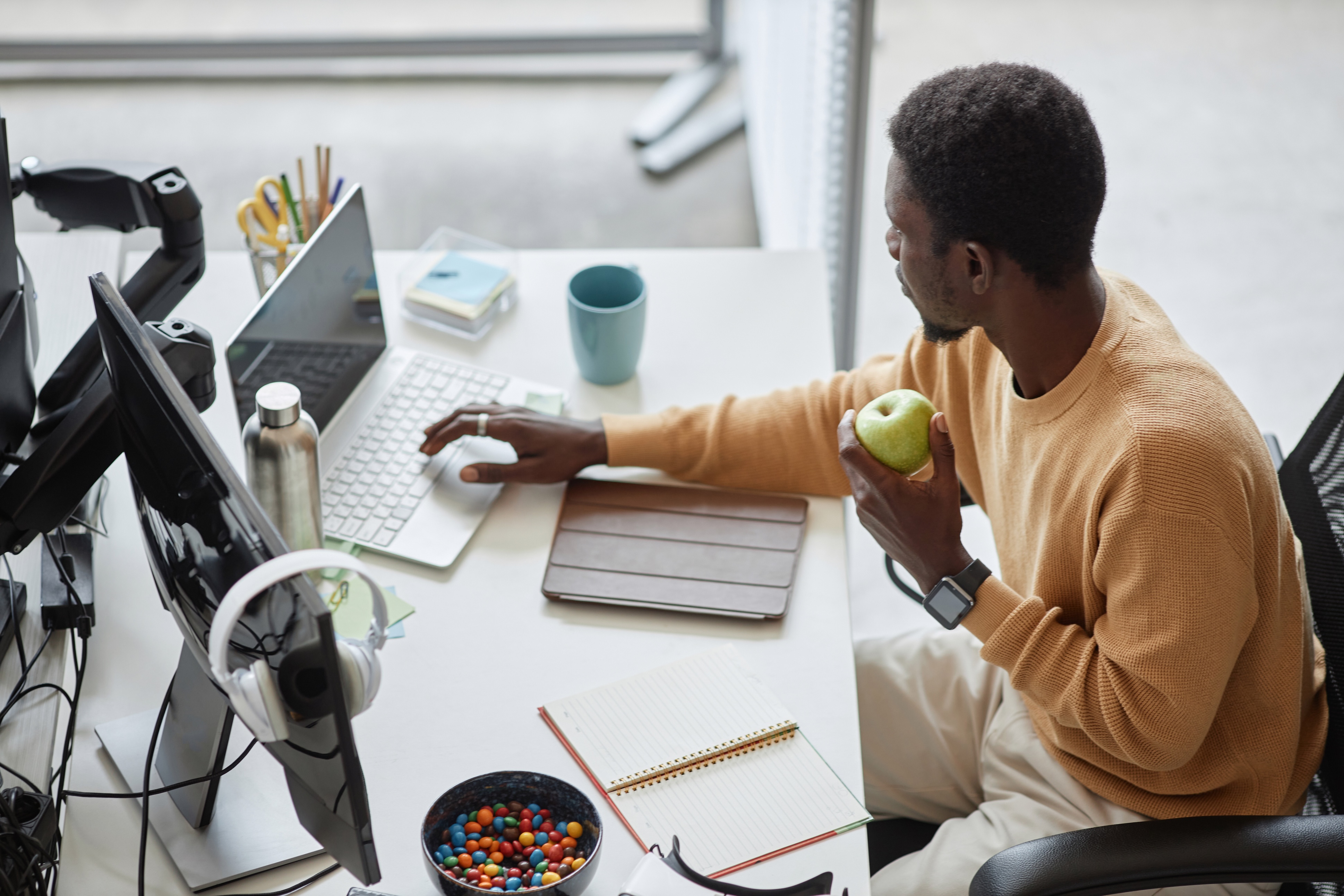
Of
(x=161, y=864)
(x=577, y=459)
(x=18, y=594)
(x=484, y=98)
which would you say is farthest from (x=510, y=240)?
(x=161, y=864)

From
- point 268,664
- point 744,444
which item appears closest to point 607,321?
point 744,444

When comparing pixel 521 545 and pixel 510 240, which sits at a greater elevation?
pixel 521 545

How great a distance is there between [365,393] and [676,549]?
472 mm

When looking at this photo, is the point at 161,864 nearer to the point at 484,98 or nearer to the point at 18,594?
the point at 18,594

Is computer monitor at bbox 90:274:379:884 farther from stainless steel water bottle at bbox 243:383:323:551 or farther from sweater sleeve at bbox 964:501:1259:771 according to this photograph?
sweater sleeve at bbox 964:501:1259:771

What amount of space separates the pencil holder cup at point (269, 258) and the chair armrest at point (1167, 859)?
1071 millimetres

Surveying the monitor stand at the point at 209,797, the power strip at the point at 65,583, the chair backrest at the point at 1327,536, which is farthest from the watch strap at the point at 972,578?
the power strip at the point at 65,583

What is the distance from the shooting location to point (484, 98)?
12.3ft

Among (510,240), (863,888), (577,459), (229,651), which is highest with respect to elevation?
(229,651)

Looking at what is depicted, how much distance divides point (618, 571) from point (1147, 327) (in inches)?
22.7

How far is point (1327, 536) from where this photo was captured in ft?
3.98

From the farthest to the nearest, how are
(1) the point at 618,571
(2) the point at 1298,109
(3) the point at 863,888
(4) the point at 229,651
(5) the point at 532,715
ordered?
(2) the point at 1298,109, (1) the point at 618,571, (5) the point at 532,715, (3) the point at 863,888, (4) the point at 229,651

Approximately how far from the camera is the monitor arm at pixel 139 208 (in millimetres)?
1311

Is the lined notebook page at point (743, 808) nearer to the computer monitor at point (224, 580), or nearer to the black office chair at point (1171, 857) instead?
the black office chair at point (1171, 857)
